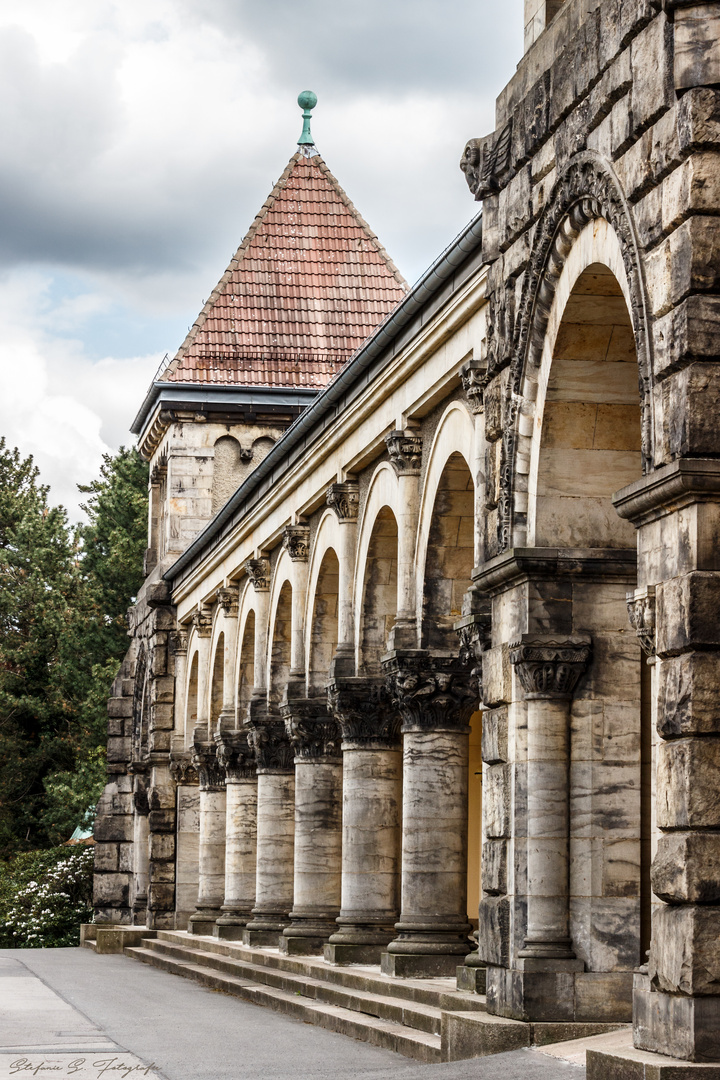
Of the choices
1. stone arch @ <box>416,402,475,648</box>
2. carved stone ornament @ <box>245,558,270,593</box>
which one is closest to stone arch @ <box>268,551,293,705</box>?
carved stone ornament @ <box>245,558,270,593</box>

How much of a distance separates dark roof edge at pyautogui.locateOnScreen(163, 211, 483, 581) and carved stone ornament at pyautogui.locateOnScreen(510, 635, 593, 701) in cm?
346

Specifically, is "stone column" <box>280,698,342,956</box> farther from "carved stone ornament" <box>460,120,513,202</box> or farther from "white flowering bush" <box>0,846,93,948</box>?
"white flowering bush" <box>0,846,93,948</box>

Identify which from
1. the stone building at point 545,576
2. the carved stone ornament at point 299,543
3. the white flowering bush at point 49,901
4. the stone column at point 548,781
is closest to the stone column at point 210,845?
the stone building at point 545,576

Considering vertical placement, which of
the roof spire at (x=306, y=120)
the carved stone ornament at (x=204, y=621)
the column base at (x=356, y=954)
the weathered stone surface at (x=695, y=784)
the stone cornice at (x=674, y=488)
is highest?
the roof spire at (x=306, y=120)

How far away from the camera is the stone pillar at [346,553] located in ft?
61.2

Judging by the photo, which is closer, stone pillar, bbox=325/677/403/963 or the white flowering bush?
stone pillar, bbox=325/677/403/963

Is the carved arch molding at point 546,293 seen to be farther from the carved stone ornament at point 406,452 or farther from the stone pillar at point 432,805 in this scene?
the carved stone ornament at point 406,452

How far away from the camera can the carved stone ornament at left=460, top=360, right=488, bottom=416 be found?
523 inches

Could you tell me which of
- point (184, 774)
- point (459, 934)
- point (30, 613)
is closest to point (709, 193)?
point (459, 934)

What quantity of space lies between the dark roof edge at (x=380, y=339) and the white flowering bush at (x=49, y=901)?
16.9 metres

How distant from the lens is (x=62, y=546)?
5500 cm

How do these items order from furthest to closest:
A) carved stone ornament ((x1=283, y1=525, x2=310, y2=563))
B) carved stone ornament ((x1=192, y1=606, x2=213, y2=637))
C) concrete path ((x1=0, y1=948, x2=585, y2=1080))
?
carved stone ornament ((x1=192, y1=606, x2=213, y2=637)) < carved stone ornament ((x1=283, y1=525, x2=310, y2=563)) < concrete path ((x1=0, y1=948, x2=585, y2=1080))

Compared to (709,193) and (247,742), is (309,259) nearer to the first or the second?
(247,742)

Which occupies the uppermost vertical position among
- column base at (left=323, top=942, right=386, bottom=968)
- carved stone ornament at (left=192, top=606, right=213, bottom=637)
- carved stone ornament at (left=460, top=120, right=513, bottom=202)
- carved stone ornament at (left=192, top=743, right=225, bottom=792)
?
carved stone ornament at (left=460, top=120, right=513, bottom=202)
